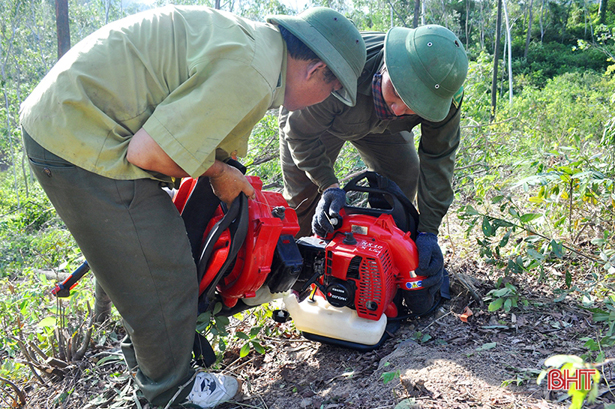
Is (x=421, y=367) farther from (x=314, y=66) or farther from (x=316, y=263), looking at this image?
(x=314, y=66)

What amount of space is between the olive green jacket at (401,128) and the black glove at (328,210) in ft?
1.74

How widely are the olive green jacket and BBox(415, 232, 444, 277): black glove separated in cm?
21

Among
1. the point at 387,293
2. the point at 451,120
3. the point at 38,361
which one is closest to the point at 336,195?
Result: the point at 387,293

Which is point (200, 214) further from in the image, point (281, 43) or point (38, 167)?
point (281, 43)

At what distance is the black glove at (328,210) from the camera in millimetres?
2742

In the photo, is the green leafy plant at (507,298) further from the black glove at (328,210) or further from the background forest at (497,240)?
the black glove at (328,210)

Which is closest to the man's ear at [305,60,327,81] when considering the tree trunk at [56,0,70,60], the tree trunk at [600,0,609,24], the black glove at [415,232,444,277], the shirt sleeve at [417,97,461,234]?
the shirt sleeve at [417,97,461,234]

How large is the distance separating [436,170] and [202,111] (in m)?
Result: 1.91

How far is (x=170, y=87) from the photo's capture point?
67.7 inches

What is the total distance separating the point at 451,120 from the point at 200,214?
1.75 meters

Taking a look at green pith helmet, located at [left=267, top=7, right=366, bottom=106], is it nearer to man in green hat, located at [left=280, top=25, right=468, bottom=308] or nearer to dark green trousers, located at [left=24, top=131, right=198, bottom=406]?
man in green hat, located at [left=280, top=25, right=468, bottom=308]

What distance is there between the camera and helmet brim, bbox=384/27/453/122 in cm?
246

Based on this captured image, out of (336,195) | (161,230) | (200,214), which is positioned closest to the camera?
(161,230)

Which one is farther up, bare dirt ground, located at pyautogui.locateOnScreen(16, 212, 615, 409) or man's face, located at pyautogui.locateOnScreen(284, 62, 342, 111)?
man's face, located at pyautogui.locateOnScreen(284, 62, 342, 111)
